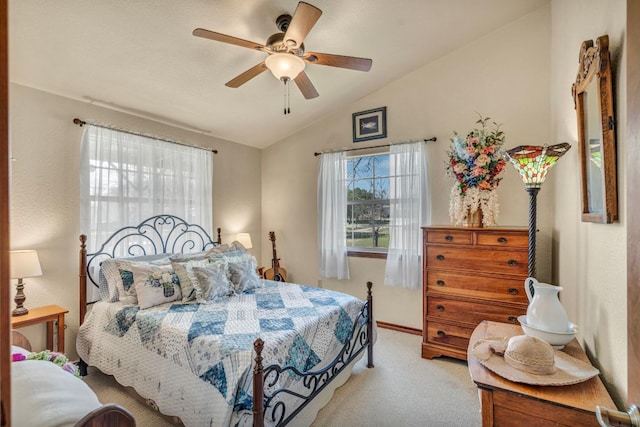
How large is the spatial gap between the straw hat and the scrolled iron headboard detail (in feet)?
10.3

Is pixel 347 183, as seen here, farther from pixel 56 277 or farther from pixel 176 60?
pixel 56 277

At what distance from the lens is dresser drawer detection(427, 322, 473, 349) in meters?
2.76

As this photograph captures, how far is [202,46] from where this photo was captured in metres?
2.43

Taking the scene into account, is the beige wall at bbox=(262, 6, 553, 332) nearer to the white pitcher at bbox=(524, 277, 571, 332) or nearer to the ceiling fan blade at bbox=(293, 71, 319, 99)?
the ceiling fan blade at bbox=(293, 71, 319, 99)

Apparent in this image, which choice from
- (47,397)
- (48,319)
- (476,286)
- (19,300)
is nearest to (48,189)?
→ (19,300)

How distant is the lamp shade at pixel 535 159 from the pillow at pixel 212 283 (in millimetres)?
2428

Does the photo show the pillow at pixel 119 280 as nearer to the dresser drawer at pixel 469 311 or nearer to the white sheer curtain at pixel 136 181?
the white sheer curtain at pixel 136 181

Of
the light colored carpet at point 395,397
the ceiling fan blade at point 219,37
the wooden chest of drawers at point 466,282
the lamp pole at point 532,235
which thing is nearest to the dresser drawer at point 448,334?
the wooden chest of drawers at point 466,282

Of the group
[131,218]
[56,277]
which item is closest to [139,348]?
[56,277]

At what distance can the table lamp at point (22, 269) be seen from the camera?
2158 millimetres

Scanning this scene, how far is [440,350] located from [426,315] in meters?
0.34

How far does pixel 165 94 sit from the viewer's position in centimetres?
293

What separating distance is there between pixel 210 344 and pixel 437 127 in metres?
3.12

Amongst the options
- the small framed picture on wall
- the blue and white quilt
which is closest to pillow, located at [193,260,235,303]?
the blue and white quilt
